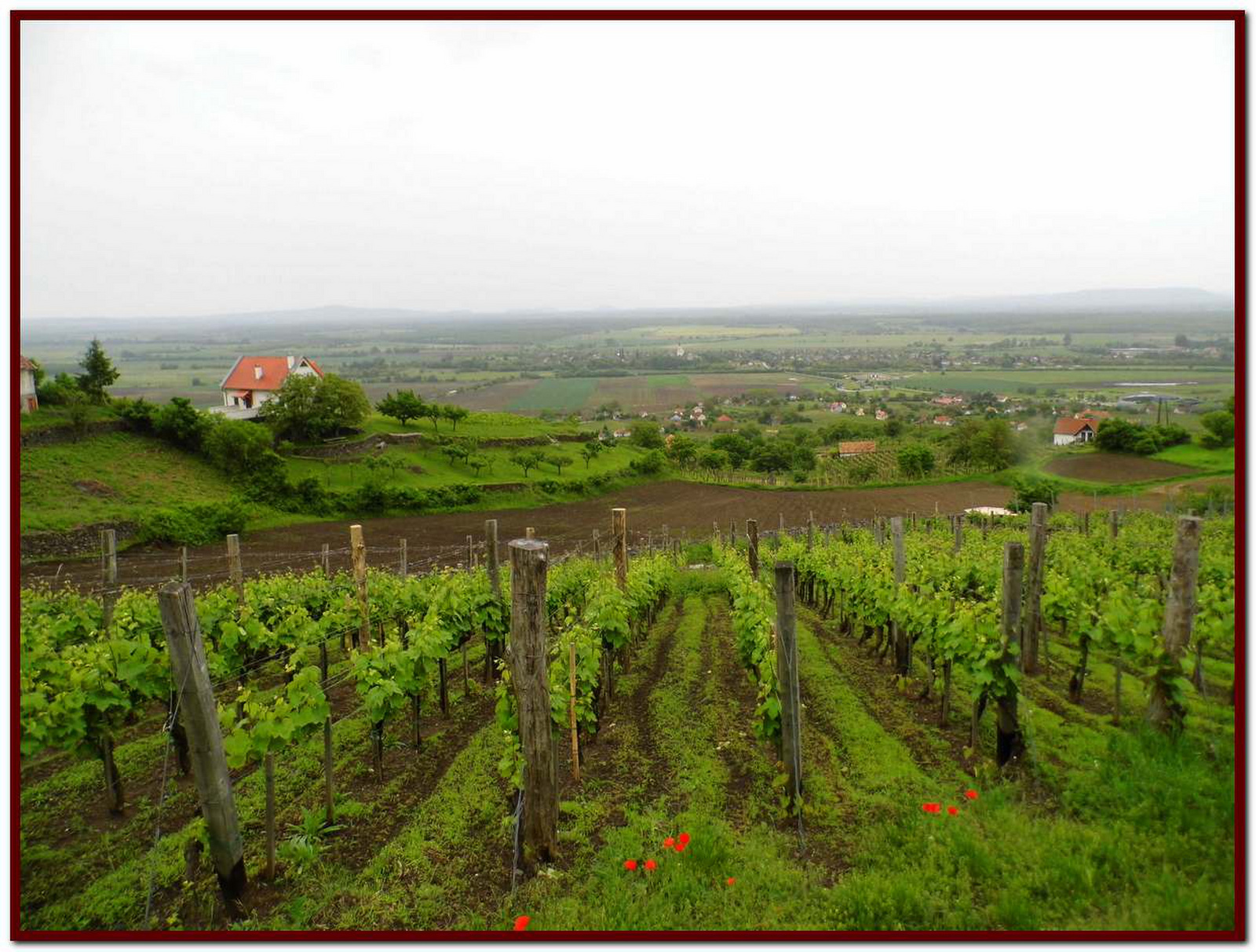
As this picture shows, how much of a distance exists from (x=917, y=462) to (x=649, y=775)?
44.5 m

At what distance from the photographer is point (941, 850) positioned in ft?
15.2

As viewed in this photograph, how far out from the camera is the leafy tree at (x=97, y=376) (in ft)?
128

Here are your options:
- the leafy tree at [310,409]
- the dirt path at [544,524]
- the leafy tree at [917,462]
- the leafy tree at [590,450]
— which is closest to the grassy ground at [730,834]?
the dirt path at [544,524]

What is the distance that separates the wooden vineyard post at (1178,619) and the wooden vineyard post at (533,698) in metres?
4.83

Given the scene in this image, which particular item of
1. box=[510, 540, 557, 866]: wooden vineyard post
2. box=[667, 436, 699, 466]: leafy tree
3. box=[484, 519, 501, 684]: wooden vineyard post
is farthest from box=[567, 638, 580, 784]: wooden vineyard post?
box=[667, 436, 699, 466]: leafy tree

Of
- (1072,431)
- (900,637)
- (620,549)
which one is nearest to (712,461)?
(1072,431)

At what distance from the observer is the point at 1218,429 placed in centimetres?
499

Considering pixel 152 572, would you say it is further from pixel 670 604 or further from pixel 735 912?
pixel 735 912

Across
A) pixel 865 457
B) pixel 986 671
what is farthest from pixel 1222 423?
pixel 865 457

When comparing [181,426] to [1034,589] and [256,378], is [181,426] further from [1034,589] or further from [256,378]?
[1034,589]

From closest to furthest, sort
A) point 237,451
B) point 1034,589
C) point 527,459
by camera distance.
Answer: point 1034,589 < point 237,451 < point 527,459

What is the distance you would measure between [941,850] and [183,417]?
43.9 m

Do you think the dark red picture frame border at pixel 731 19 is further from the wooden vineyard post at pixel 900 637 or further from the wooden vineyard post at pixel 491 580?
the wooden vineyard post at pixel 491 580

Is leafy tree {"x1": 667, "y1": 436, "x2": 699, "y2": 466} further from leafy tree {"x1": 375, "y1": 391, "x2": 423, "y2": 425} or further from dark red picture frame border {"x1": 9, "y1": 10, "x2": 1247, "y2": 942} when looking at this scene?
dark red picture frame border {"x1": 9, "y1": 10, "x2": 1247, "y2": 942}
